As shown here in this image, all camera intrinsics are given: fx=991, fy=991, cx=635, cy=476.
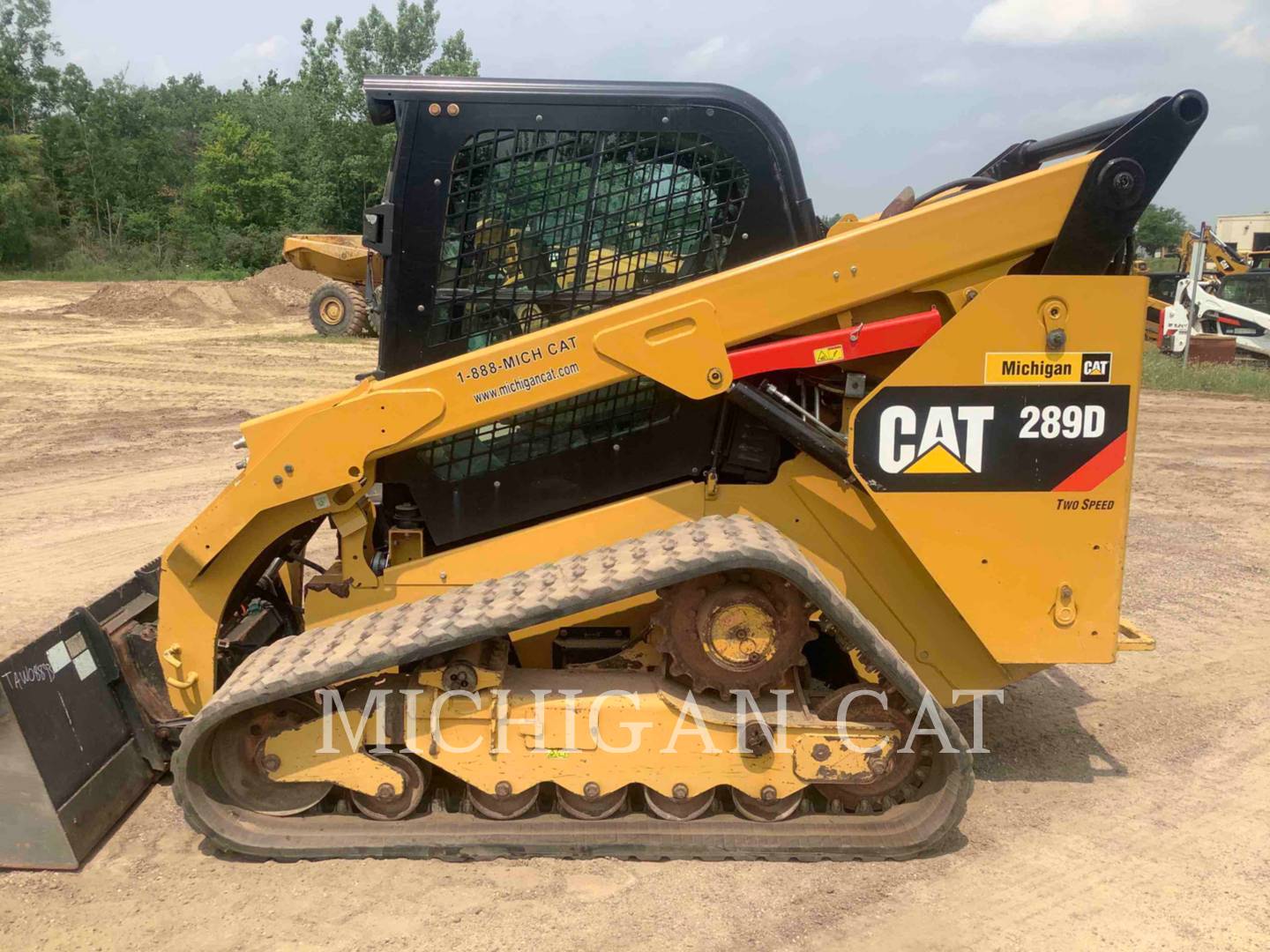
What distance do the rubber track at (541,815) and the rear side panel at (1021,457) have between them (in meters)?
0.42

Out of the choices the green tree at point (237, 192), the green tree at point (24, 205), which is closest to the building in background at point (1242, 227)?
the green tree at point (237, 192)

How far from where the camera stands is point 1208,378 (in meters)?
16.2

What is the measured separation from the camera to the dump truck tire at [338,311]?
20.0 m

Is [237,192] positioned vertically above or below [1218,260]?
above

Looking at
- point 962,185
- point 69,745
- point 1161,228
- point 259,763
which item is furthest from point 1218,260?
point 1161,228

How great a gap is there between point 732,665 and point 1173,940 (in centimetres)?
155

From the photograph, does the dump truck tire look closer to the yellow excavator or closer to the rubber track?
the yellow excavator

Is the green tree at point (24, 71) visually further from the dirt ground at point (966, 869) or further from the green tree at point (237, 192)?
the dirt ground at point (966, 869)

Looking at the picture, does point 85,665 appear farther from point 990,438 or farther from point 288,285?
point 288,285

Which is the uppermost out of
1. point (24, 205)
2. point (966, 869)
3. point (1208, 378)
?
point (24, 205)

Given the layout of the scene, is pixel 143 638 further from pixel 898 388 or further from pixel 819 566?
pixel 898 388

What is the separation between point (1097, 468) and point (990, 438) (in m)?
0.37

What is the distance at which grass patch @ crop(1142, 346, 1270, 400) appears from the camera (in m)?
15.6

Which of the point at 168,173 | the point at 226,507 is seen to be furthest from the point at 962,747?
the point at 168,173
